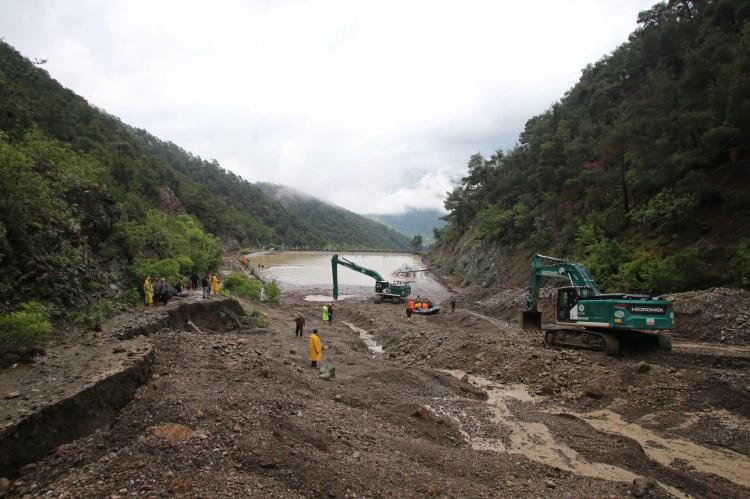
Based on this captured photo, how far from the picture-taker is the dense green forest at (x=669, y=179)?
23.2m

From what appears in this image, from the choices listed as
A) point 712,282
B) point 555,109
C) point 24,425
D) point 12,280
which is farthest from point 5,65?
point 555,109

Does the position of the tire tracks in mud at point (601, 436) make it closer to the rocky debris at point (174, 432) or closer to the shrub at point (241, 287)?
the rocky debris at point (174, 432)

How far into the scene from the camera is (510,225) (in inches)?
1946

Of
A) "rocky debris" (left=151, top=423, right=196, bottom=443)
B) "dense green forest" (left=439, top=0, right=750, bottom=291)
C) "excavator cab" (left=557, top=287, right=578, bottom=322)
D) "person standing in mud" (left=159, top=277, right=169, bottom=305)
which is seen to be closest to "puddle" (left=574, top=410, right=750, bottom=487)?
"excavator cab" (left=557, top=287, right=578, bottom=322)

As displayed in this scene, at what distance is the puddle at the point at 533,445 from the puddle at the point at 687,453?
4.84 feet

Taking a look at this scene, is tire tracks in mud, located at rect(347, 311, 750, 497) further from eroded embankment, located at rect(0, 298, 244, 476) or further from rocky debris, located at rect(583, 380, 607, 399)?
eroded embankment, located at rect(0, 298, 244, 476)

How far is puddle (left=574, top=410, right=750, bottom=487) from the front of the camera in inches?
336

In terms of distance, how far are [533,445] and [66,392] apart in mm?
9950

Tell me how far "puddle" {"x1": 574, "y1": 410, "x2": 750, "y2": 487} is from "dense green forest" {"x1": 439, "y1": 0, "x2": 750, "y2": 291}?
14131 millimetres

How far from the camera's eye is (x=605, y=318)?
15.8 metres

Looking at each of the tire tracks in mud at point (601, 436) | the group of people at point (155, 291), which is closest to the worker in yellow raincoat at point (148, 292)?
the group of people at point (155, 291)

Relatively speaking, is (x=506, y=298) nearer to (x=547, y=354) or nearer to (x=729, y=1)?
(x=547, y=354)

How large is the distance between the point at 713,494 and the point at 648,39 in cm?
5583

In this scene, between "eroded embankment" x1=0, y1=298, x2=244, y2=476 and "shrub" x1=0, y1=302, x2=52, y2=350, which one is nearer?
"eroded embankment" x1=0, y1=298, x2=244, y2=476
